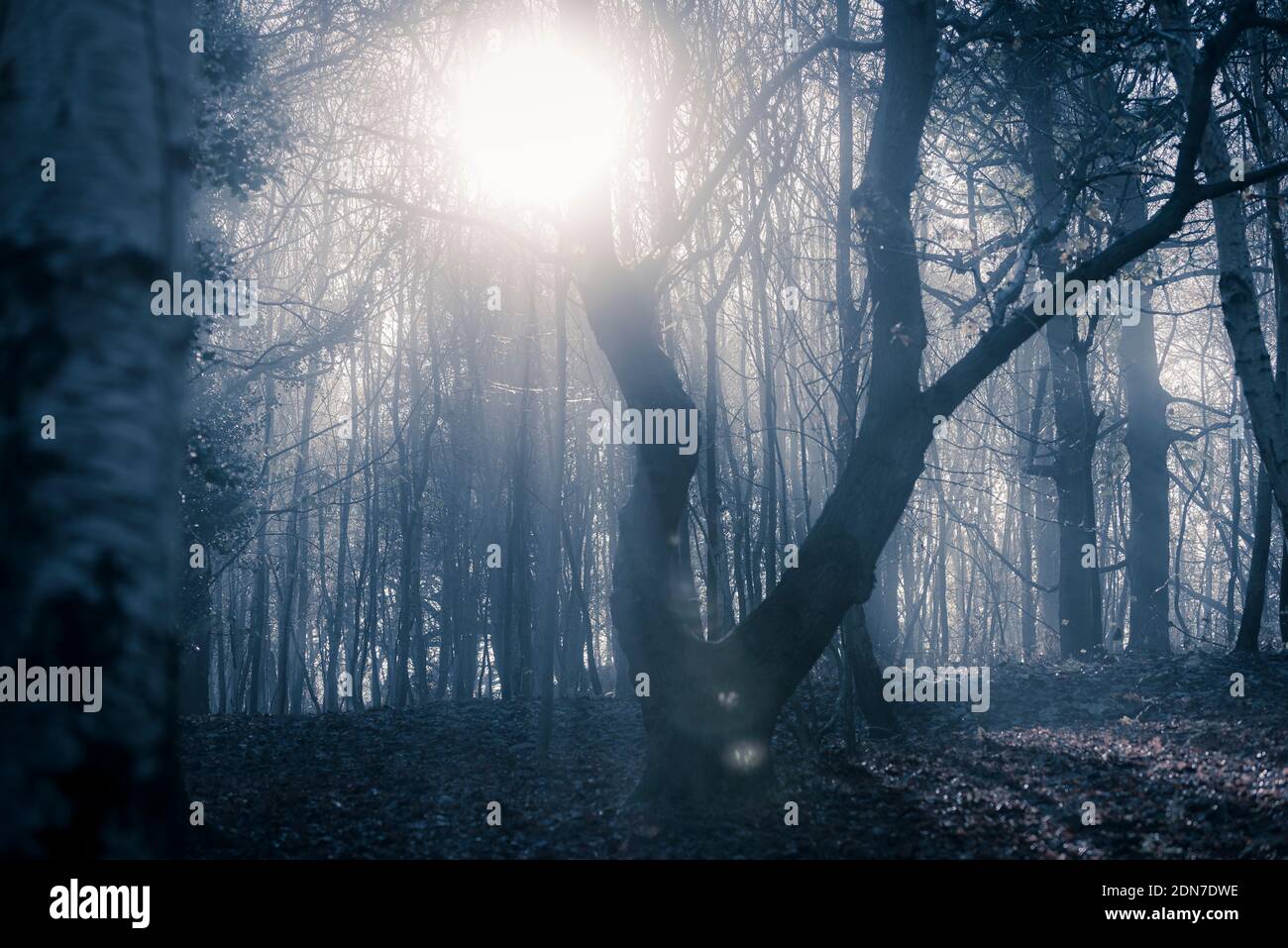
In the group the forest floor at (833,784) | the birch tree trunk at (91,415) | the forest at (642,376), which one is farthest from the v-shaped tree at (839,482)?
the birch tree trunk at (91,415)

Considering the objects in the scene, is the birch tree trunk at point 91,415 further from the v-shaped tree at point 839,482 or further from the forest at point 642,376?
the v-shaped tree at point 839,482

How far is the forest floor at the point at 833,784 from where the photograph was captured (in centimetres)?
543

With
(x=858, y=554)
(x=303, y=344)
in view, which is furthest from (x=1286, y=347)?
(x=303, y=344)

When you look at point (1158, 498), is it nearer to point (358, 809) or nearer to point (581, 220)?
point (581, 220)

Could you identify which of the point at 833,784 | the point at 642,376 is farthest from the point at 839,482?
the point at 833,784

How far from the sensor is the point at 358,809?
6641 mm

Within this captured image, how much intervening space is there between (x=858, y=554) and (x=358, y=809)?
12.5 ft

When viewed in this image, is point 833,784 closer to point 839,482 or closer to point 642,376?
point 839,482

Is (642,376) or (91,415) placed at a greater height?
(642,376)

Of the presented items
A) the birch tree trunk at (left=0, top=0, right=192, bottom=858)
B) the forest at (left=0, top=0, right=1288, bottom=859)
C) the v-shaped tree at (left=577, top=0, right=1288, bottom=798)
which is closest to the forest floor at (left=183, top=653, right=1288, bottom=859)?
the forest at (left=0, top=0, right=1288, bottom=859)

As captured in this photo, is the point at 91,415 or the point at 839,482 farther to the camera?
the point at 839,482

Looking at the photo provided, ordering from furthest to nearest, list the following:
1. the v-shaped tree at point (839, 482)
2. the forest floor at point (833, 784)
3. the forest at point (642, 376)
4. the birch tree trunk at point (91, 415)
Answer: the v-shaped tree at point (839, 482) → the forest floor at point (833, 784) → the forest at point (642, 376) → the birch tree trunk at point (91, 415)

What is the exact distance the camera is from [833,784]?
6.71 metres
